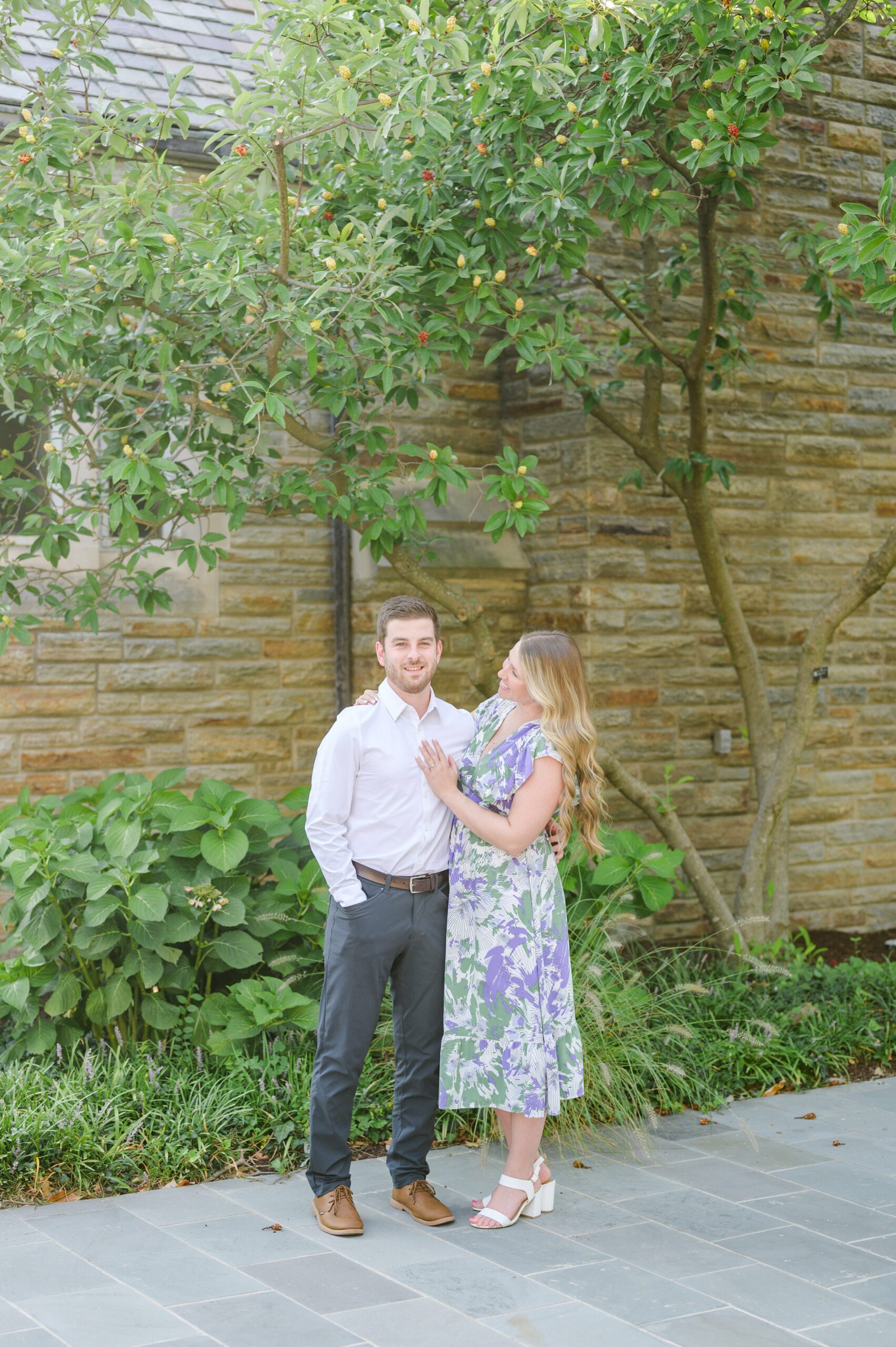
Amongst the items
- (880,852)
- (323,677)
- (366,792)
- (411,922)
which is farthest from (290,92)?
(880,852)

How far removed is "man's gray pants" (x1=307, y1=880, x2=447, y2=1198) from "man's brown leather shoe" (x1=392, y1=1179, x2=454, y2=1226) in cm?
4

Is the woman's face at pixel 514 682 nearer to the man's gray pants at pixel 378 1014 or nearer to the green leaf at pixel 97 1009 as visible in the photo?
the man's gray pants at pixel 378 1014

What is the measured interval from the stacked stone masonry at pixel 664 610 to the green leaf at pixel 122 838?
1.70m

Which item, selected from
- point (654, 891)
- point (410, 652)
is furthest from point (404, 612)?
point (654, 891)

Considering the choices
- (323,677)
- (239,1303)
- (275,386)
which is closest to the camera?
(239,1303)

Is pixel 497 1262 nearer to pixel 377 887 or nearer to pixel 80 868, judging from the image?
pixel 377 887

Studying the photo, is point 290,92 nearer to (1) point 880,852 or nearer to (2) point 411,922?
(2) point 411,922

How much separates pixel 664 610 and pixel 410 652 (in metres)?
3.98

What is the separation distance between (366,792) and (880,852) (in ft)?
18.1

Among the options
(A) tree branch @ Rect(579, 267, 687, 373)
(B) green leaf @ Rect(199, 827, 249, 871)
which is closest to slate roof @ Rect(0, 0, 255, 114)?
(A) tree branch @ Rect(579, 267, 687, 373)

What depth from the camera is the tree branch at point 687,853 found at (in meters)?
6.67

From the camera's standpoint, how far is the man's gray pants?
4.09m

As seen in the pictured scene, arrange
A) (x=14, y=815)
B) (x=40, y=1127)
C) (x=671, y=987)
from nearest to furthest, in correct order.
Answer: (x=40, y=1127) < (x=14, y=815) < (x=671, y=987)

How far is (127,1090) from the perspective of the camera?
4883 mm
